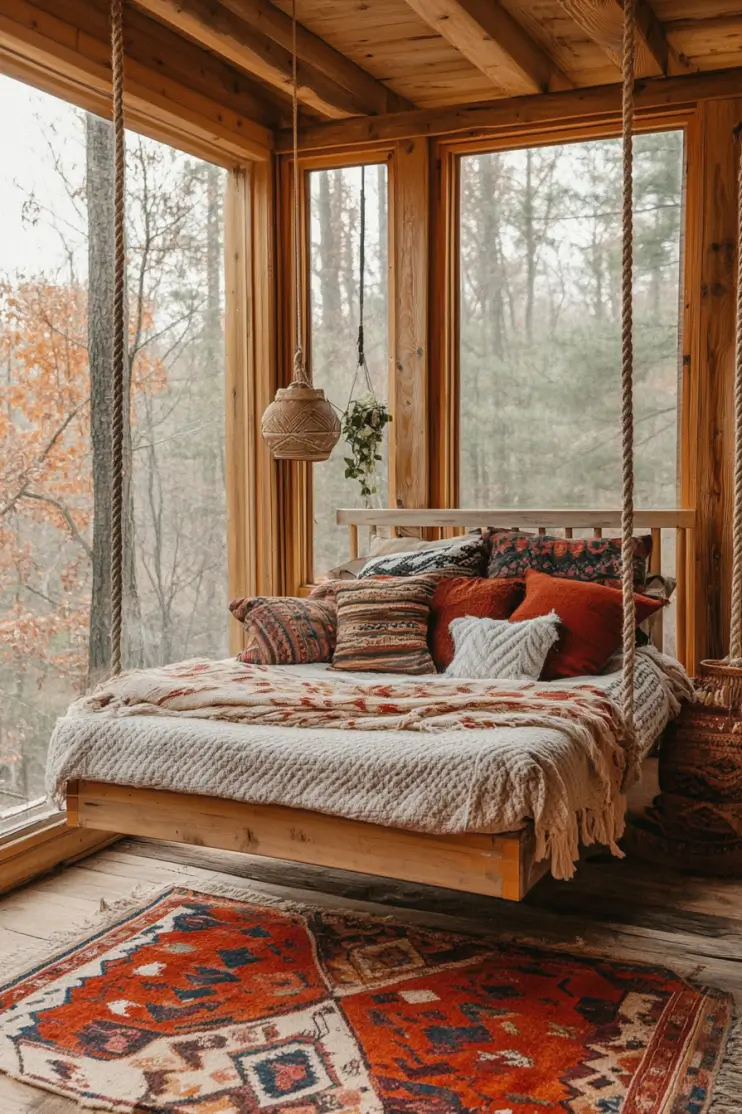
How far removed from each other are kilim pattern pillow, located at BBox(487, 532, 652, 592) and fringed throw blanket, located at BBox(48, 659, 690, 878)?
0.76 meters

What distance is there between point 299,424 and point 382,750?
65.0 inches

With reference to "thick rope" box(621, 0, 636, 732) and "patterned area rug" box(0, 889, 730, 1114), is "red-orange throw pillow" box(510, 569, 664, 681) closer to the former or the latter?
"thick rope" box(621, 0, 636, 732)

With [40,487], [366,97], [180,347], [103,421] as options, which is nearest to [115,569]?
[40,487]

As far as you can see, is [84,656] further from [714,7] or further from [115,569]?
[714,7]

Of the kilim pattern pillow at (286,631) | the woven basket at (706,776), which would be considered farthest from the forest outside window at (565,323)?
the kilim pattern pillow at (286,631)

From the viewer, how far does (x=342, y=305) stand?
4.96m

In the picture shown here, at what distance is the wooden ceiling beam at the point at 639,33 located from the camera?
3518 millimetres

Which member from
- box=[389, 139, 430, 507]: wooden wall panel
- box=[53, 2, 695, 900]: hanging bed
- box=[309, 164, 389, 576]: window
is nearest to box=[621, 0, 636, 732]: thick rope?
box=[53, 2, 695, 900]: hanging bed

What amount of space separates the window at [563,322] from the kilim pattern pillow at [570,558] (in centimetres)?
51

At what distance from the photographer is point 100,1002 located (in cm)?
257

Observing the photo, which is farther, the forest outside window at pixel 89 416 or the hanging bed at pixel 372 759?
the forest outside window at pixel 89 416

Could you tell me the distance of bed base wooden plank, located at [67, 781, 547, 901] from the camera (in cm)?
249

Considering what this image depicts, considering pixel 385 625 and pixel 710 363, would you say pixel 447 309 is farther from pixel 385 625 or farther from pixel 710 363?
pixel 385 625

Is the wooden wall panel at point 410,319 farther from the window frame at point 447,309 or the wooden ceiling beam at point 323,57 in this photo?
the wooden ceiling beam at point 323,57
